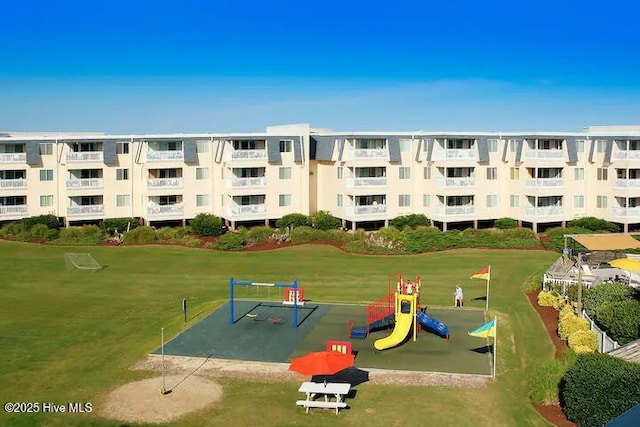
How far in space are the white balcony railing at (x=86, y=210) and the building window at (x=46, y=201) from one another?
2414mm

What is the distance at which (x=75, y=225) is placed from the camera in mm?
58031


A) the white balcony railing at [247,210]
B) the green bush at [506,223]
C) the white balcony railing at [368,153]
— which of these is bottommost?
the green bush at [506,223]

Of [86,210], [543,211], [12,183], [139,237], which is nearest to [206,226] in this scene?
[139,237]

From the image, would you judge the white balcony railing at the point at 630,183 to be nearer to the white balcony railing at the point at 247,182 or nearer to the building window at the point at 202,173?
the white balcony railing at the point at 247,182

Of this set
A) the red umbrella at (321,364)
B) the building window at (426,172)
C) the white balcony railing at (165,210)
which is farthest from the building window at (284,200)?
the red umbrella at (321,364)

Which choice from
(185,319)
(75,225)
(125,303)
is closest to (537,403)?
(185,319)

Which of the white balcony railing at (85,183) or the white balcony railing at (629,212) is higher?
the white balcony railing at (85,183)

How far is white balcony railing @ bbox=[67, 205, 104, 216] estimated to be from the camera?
5678 centimetres

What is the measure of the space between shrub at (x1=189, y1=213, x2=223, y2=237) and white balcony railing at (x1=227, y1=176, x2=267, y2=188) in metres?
4.15

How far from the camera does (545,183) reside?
5656cm

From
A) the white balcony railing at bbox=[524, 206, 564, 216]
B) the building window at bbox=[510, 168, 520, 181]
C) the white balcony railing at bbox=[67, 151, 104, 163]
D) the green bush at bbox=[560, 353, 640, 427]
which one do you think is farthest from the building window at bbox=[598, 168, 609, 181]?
the white balcony railing at bbox=[67, 151, 104, 163]

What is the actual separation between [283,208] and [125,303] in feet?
82.1

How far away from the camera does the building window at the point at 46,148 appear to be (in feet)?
190

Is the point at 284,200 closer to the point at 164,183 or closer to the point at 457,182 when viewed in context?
the point at 164,183
